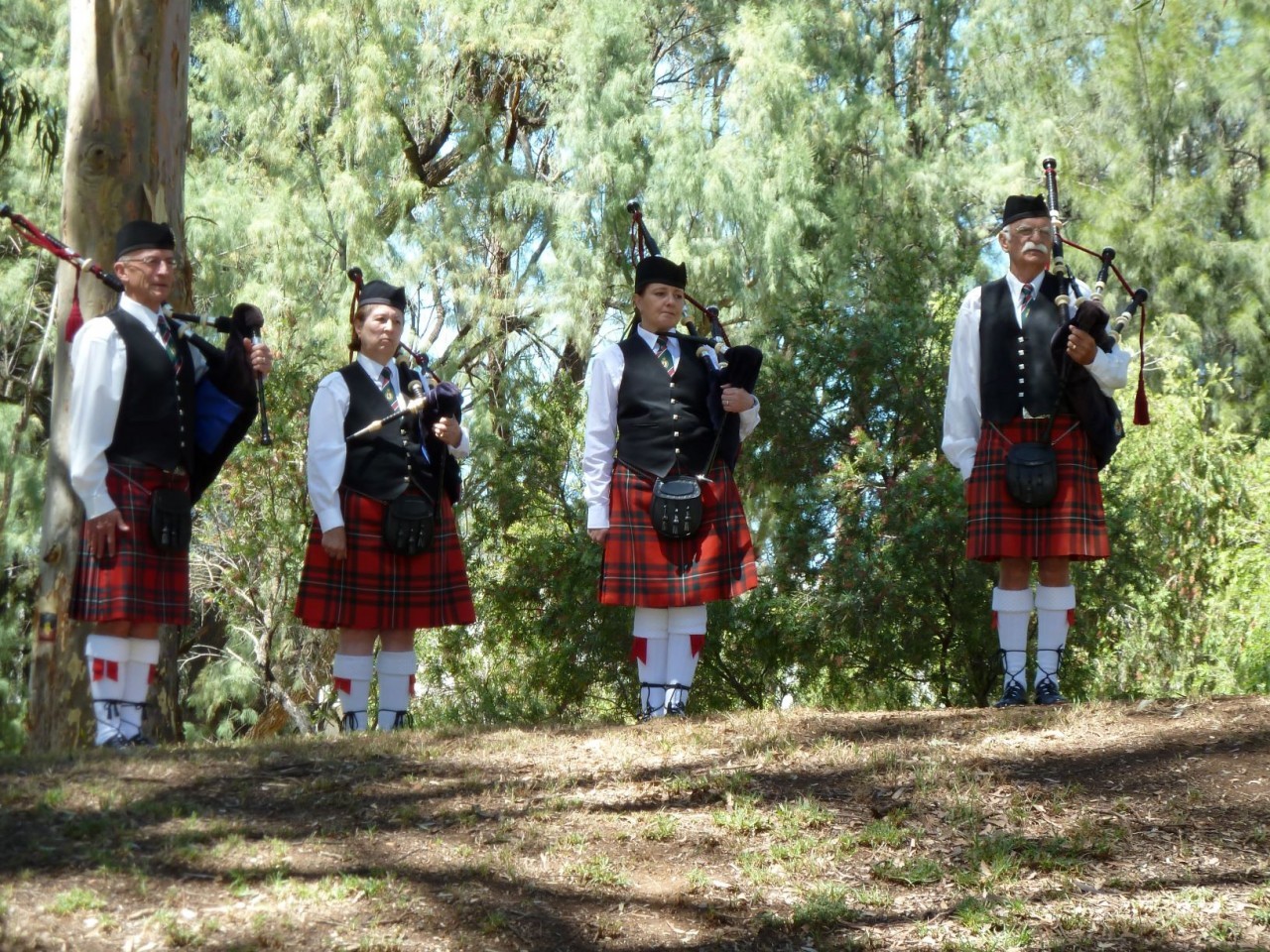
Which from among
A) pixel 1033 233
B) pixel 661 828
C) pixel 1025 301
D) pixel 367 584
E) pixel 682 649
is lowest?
pixel 661 828

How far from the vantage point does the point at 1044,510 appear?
518cm

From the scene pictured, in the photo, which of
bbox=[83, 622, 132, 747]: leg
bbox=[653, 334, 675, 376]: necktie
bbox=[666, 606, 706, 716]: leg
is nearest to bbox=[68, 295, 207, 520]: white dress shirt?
bbox=[83, 622, 132, 747]: leg

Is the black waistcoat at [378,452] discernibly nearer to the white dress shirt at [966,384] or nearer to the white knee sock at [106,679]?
the white knee sock at [106,679]

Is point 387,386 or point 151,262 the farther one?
point 387,386

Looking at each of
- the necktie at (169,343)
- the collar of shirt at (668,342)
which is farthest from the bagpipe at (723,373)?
the necktie at (169,343)

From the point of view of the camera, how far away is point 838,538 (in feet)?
23.9

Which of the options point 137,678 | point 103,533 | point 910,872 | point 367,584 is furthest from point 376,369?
point 910,872

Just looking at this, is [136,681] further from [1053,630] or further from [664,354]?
[1053,630]

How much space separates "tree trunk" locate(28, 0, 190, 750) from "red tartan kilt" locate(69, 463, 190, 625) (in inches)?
39.7

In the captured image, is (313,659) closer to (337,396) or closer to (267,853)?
(337,396)

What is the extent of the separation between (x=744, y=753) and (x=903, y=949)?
1.23 m

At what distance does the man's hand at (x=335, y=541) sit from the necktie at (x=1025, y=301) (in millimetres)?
2493

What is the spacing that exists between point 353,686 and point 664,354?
65.0 inches

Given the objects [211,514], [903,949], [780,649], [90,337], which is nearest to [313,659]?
[211,514]
